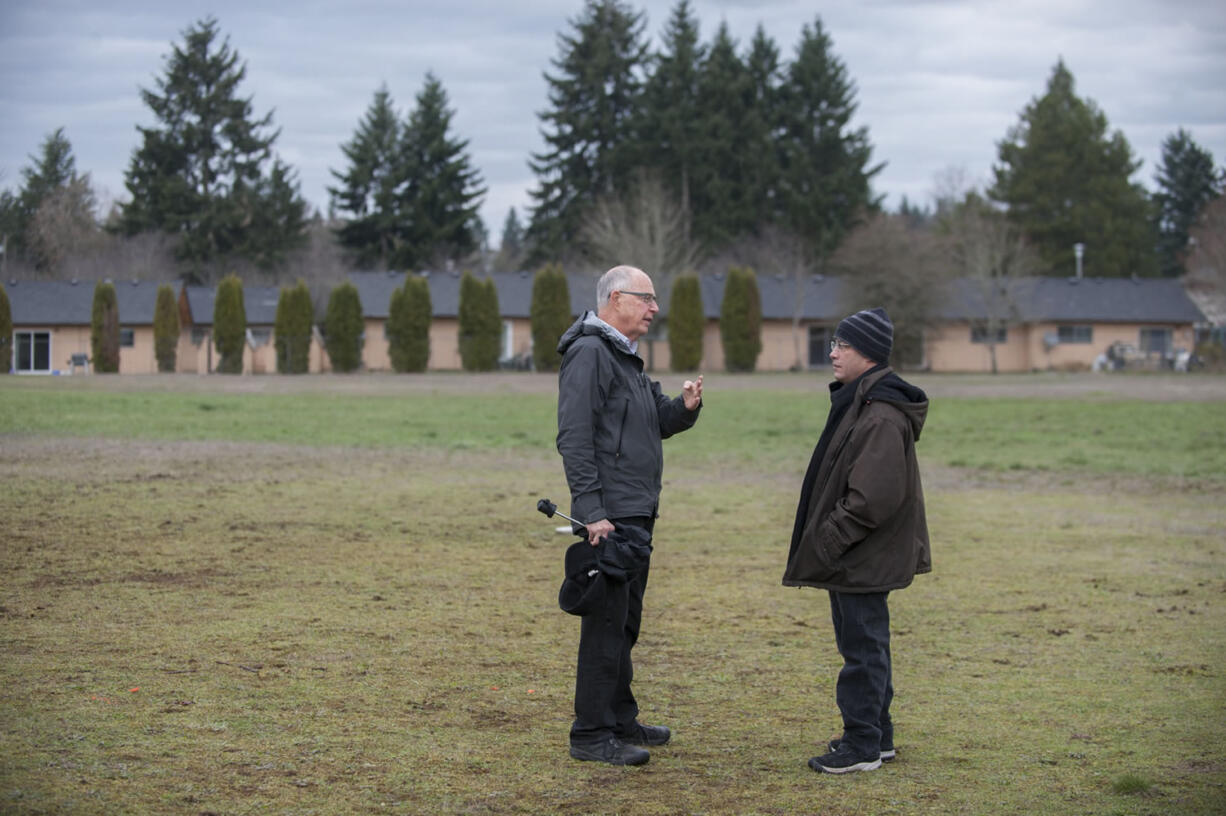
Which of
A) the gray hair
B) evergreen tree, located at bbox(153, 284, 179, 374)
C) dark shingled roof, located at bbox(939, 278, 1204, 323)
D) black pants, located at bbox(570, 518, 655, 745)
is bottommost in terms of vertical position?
black pants, located at bbox(570, 518, 655, 745)

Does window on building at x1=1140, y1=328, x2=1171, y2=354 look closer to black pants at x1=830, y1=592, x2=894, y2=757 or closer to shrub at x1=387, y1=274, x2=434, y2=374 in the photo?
shrub at x1=387, y1=274, x2=434, y2=374

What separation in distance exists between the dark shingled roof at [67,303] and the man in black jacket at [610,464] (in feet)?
196

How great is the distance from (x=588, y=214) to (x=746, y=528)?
6424 cm

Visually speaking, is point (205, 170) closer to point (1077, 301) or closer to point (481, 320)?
point (481, 320)

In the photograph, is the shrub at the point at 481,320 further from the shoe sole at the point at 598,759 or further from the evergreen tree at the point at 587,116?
the shoe sole at the point at 598,759

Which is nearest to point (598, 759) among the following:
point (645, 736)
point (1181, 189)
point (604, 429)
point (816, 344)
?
point (645, 736)

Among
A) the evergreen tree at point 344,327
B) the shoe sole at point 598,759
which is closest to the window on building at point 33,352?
the evergreen tree at point 344,327

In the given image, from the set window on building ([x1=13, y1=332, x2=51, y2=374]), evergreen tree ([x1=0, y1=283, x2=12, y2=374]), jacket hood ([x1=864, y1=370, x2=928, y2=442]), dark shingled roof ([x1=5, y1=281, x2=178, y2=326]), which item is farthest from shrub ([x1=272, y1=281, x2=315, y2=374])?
jacket hood ([x1=864, y1=370, x2=928, y2=442])

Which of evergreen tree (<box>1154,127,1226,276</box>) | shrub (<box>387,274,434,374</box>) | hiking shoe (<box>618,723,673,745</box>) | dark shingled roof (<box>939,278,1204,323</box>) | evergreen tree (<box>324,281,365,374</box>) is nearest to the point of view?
hiking shoe (<box>618,723,673,745</box>)

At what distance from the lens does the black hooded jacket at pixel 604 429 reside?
16.8ft

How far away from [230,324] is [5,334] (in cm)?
914

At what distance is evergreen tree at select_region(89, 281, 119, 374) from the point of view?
190ft

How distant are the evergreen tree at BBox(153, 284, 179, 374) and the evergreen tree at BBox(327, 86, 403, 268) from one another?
20175 mm

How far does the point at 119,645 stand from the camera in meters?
6.85
